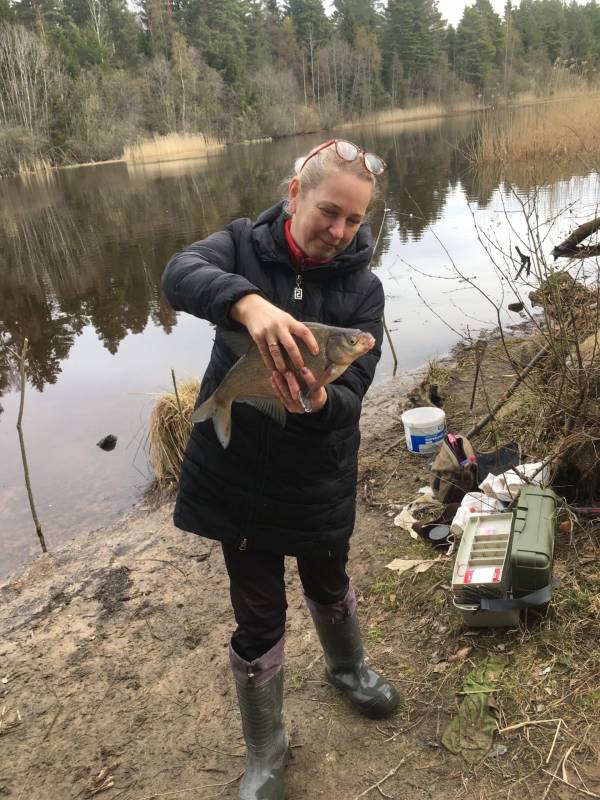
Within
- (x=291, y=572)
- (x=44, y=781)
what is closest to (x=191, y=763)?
(x=44, y=781)

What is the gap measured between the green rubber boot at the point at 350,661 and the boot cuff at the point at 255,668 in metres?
0.36

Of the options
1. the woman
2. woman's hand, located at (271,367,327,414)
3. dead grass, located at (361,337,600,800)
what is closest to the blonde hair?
the woman

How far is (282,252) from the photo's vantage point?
2076 millimetres

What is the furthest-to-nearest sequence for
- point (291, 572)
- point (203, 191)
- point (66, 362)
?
point (203, 191) → point (66, 362) → point (291, 572)

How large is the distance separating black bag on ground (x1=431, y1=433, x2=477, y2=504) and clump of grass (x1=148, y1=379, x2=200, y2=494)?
253 centimetres

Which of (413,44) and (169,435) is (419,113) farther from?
(169,435)

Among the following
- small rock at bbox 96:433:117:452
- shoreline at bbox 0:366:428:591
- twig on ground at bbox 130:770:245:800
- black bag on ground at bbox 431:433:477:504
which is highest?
black bag on ground at bbox 431:433:477:504

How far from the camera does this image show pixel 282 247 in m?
2.08

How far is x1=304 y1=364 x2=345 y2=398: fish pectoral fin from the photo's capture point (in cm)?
175

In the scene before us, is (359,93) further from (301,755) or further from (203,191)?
(301,755)

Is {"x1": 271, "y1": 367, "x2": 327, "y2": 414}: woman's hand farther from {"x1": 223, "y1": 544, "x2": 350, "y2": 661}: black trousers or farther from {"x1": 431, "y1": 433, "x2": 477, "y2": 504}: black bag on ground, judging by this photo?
Result: {"x1": 431, "y1": 433, "x2": 477, "y2": 504}: black bag on ground

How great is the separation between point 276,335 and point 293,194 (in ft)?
2.28

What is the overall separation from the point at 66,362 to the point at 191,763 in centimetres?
768

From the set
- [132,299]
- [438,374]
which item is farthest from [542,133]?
[438,374]
